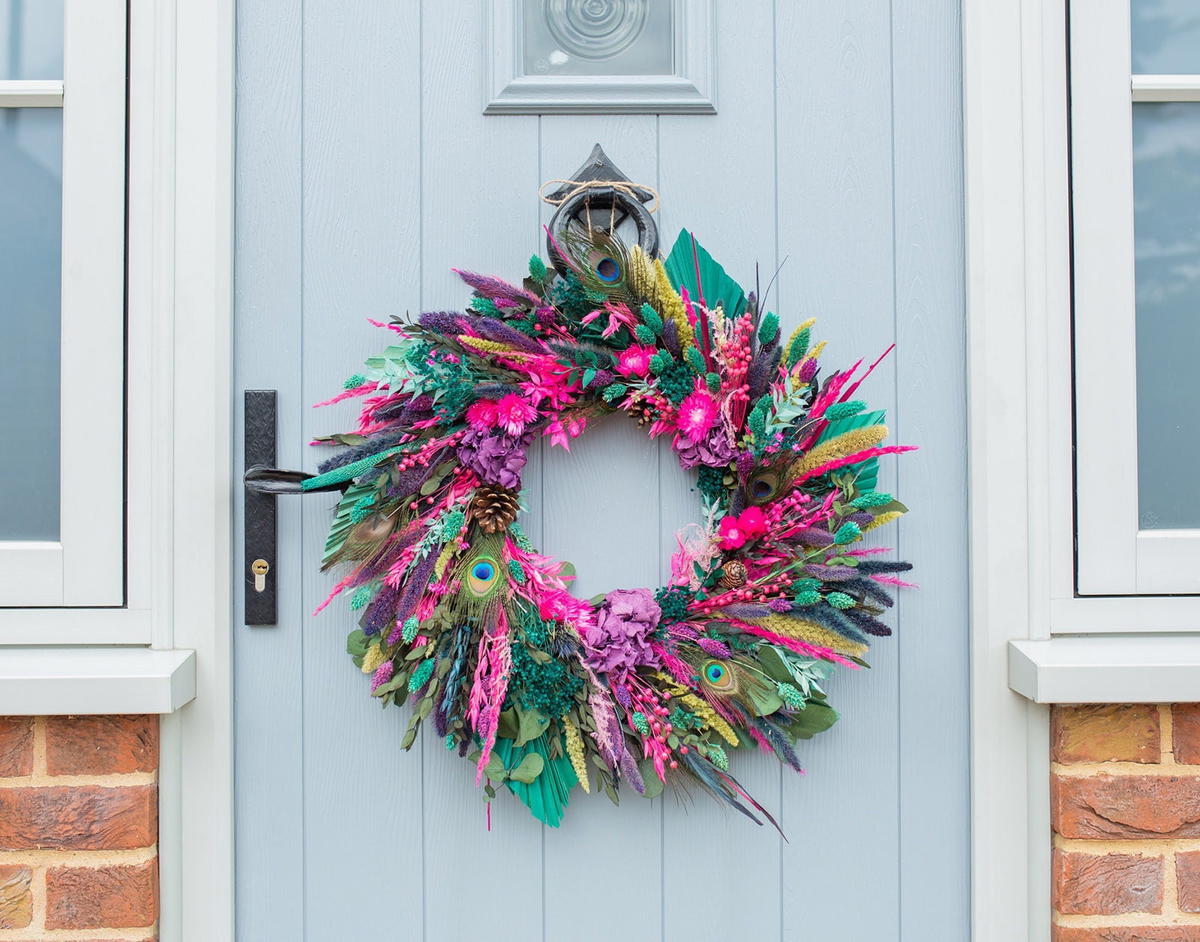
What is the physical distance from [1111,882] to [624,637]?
0.68 m

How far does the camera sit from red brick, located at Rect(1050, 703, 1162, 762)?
944 mm

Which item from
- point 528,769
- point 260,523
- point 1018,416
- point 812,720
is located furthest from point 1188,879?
point 260,523

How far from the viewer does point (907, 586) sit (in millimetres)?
979

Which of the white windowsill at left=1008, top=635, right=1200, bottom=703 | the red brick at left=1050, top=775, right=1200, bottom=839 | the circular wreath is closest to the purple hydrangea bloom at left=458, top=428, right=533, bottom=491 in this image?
the circular wreath

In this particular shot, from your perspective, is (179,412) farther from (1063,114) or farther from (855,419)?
(1063,114)

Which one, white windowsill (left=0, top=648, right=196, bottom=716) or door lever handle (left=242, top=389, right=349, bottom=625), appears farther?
door lever handle (left=242, top=389, right=349, bottom=625)

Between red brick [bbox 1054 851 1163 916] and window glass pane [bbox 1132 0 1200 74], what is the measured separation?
102 cm

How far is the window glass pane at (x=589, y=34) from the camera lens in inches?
39.4

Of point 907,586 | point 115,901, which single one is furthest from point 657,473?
point 115,901

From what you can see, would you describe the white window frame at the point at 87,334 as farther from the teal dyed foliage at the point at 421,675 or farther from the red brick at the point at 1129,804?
the red brick at the point at 1129,804

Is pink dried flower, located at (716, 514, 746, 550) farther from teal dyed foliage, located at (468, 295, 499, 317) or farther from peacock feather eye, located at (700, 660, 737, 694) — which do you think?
teal dyed foliage, located at (468, 295, 499, 317)

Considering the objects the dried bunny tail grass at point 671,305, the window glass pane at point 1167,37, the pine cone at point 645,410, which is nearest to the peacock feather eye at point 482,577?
the pine cone at point 645,410

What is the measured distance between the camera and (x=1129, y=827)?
939 millimetres

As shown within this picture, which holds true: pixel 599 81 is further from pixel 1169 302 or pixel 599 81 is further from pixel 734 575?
pixel 1169 302
